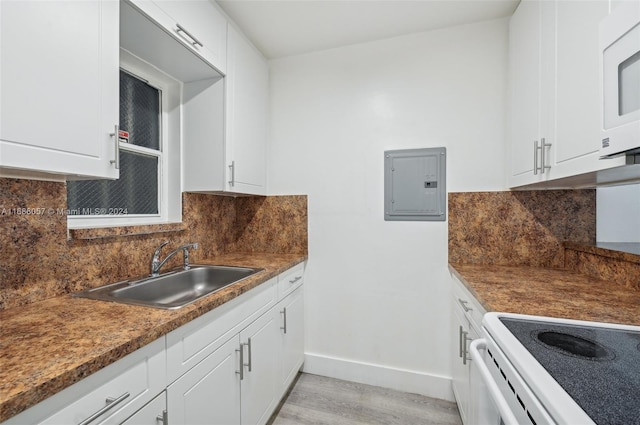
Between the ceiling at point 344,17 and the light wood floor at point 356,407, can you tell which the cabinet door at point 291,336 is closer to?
the light wood floor at point 356,407

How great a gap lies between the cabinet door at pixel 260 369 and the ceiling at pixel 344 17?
1.84 m

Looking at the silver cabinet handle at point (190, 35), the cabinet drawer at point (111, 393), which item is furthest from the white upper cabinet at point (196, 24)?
the cabinet drawer at point (111, 393)

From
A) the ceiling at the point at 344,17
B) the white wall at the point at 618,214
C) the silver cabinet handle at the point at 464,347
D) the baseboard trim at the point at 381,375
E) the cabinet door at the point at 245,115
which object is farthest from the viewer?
the baseboard trim at the point at 381,375

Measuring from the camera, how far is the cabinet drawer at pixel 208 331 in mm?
958

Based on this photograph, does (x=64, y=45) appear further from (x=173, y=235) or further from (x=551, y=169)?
(x=551, y=169)

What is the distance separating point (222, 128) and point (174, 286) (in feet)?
3.30

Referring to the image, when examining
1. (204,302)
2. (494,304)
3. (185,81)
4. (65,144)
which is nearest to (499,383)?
(494,304)

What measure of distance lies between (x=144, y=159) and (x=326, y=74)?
1443 millimetres

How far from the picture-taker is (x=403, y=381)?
2.02 metres

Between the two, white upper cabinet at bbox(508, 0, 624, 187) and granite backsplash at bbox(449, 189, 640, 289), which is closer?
white upper cabinet at bbox(508, 0, 624, 187)

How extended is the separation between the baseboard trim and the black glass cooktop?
51.5 inches

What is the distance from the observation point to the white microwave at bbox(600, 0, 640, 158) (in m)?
0.74

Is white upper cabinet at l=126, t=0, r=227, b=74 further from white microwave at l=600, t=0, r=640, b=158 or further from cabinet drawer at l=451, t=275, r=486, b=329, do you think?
cabinet drawer at l=451, t=275, r=486, b=329

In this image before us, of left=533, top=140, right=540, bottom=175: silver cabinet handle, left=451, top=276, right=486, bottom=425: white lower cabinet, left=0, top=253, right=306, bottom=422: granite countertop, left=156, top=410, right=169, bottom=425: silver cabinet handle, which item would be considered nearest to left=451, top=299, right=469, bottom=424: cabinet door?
left=451, top=276, right=486, bottom=425: white lower cabinet
